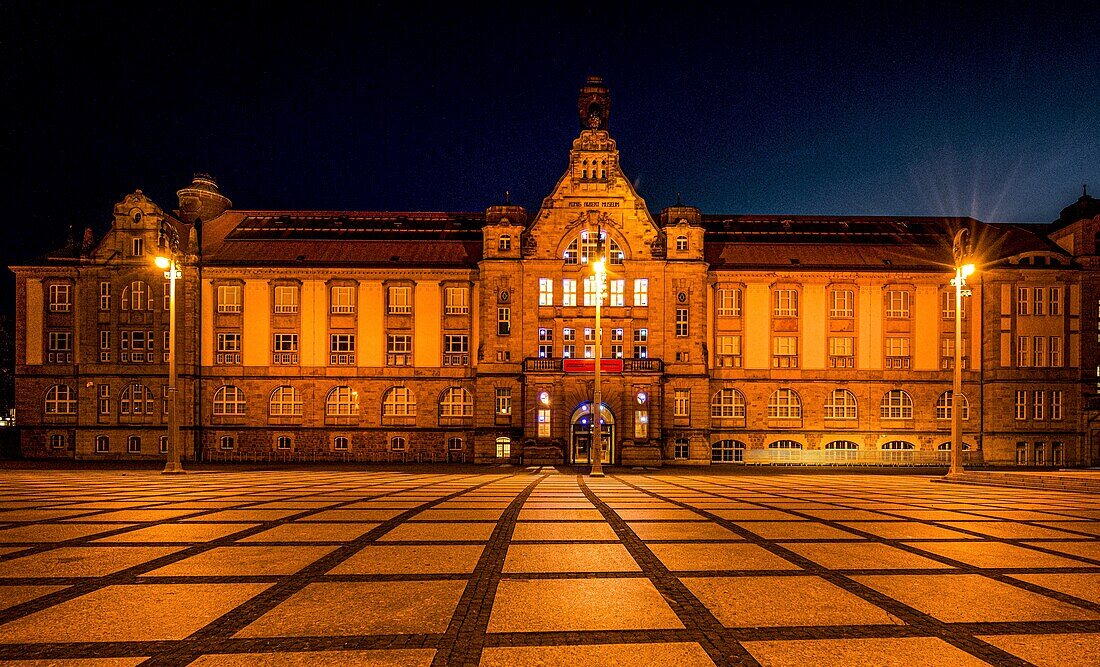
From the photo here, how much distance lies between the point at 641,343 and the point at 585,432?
8.42 metres

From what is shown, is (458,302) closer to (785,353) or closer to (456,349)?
(456,349)

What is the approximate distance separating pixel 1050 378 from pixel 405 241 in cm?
5444

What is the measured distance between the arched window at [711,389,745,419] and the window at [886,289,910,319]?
14202 mm

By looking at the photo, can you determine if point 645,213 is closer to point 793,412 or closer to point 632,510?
point 793,412

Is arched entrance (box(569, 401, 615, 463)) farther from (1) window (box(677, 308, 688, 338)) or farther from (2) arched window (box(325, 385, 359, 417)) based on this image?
(2) arched window (box(325, 385, 359, 417))

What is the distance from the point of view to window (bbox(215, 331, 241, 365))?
52.0 meters

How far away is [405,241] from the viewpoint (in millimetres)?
55562

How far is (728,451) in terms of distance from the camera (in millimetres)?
51156

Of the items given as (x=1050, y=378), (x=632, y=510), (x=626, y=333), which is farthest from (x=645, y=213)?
(x=632, y=510)

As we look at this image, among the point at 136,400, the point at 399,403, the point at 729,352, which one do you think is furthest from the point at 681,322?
the point at 136,400

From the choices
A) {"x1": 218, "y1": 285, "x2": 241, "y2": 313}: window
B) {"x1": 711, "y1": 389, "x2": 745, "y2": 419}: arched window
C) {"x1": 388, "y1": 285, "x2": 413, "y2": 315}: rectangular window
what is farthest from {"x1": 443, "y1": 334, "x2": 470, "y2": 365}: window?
{"x1": 711, "y1": 389, "x2": 745, "y2": 419}: arched window

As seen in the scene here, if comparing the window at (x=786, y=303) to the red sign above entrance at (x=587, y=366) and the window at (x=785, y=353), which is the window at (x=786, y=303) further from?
the red sign above entrance at (x=587, y=366)

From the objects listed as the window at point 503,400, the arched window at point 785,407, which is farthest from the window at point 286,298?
the arched window at point 785,407

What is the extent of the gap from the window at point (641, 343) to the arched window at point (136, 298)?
39.9 m
